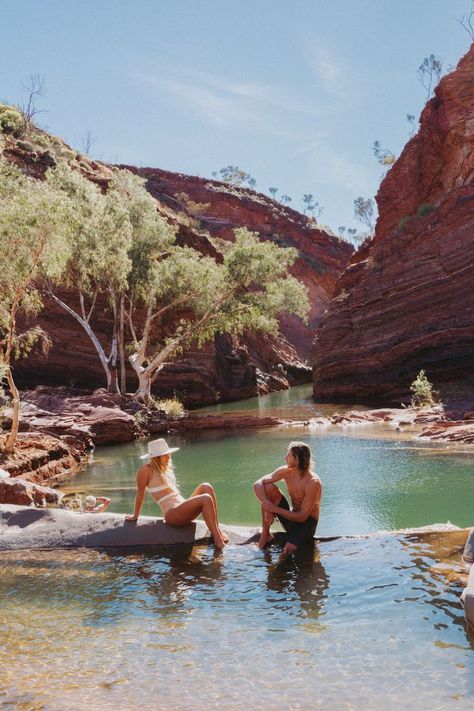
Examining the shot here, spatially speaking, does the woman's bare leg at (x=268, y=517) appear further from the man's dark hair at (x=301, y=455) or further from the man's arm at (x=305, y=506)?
the man's dark hair at (x=301, y=455)

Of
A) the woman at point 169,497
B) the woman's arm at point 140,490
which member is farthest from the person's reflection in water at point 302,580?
the woman's arm at point 140,490

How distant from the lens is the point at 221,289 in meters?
27.1

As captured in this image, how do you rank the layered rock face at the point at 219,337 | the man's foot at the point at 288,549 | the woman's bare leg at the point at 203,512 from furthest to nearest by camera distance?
1. the layered rock face at the point at 219,337
2. the woman's bare leg at the point at 203,512
3. the man's foot at the point at 288,549

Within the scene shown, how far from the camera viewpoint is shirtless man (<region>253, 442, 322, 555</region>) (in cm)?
691

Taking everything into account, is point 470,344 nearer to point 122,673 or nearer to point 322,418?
point 322,418

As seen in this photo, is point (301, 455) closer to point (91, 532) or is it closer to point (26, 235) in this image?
point (91, 532)

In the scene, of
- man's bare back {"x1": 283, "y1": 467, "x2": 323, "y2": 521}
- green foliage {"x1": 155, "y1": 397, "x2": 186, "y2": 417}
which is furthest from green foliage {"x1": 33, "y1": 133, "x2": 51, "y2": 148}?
man's bare back {"x1": 283, "y1": 467, "x2": 323, "y2": 521}

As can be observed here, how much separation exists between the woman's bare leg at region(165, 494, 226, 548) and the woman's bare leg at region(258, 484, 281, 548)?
0.43 metres

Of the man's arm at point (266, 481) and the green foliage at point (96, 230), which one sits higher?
the green foliage at point (96, 230)

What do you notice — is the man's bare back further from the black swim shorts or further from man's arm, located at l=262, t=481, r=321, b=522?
the black swim shorts

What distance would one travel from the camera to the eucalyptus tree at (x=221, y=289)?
26.2 metres

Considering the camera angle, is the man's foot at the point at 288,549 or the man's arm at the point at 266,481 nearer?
the man's foot at the point at 288,549

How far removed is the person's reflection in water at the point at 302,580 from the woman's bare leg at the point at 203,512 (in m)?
0.57

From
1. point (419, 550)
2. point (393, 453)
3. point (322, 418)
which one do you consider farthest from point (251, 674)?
point (322, 418)
